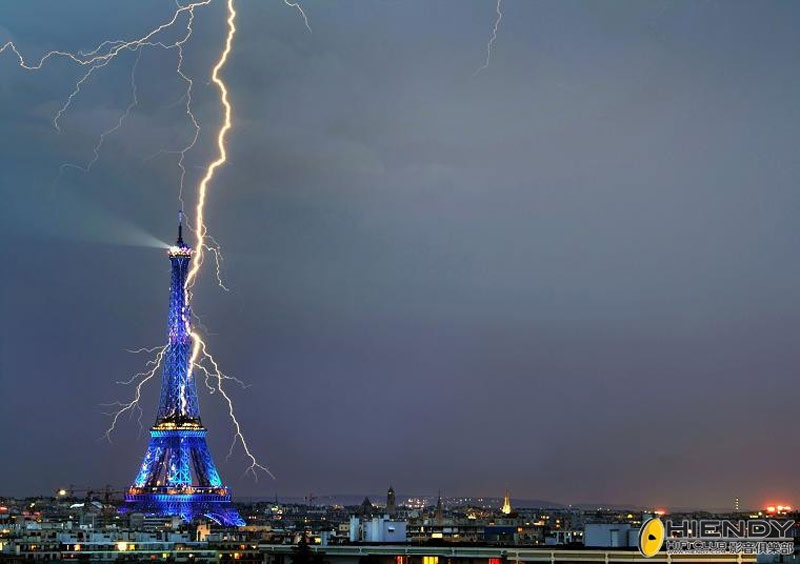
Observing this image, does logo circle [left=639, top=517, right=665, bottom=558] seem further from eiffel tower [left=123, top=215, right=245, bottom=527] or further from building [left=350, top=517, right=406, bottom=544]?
eiffel tower [left=123, top=215, right=245, bottom=527]

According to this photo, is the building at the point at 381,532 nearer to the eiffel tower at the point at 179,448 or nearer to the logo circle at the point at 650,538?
the logo circle at the point at 650,538

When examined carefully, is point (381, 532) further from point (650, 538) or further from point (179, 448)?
point (179, 448)

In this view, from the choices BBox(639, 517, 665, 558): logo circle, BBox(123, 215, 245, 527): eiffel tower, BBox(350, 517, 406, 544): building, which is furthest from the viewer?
BBox(123, 215, 245, 527): eiffel tower

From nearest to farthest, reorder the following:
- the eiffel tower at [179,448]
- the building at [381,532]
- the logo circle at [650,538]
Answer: the logo circle at [650,538] → the building at [381,532] → the eiffel tower at [179,448]

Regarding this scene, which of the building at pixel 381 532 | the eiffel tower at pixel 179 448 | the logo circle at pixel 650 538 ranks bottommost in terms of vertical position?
the logo circle at pixel 650 538

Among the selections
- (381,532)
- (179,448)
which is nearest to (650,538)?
(381,532)

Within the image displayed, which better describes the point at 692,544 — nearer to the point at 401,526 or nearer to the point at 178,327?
the point at 401,526

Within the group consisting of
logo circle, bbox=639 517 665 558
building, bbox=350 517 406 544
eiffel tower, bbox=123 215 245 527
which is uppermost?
eiffel tower, bbox=123 215 245 527

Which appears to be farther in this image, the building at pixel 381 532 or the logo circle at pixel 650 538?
the building at pixel 381 532

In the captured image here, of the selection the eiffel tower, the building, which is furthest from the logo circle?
the eiffel tower

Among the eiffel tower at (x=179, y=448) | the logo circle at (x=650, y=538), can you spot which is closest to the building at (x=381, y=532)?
the logo circle at (x=650, y=538)
